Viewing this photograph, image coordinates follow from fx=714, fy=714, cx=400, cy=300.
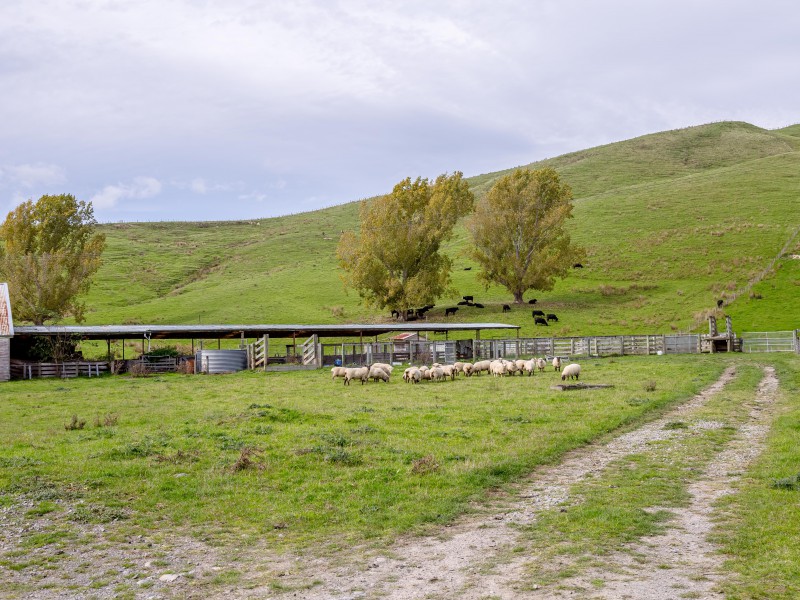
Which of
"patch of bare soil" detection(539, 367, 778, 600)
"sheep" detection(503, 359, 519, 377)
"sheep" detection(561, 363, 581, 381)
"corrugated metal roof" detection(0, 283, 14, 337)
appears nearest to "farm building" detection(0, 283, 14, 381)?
"corrugated metal roof" detection(0, 283, 14, 337)

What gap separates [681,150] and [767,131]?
3545 centimetres

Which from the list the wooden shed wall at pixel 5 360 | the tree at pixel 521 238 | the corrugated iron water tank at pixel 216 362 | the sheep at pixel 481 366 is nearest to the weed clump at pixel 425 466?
the sheep at pixel 481 366

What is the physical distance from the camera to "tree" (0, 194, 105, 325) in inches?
2429

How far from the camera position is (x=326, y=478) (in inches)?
512

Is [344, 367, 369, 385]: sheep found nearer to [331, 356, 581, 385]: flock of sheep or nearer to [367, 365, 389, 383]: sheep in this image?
[331, 356, 581, 385]: flock of sheep

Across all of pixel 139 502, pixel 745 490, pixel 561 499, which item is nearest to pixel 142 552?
pixel 139 502

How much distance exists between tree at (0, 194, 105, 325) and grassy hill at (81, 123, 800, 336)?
18.0 ft

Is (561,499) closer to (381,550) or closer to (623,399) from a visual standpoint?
(381,550)

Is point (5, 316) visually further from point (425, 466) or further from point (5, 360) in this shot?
point (425, 466)

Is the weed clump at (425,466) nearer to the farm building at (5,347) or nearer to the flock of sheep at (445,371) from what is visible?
the flock of sheep at (445,371)

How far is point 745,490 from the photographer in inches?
460

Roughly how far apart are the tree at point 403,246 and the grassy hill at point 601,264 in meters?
3.60

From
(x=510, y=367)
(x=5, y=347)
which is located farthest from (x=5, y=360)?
(x=510, y=367)

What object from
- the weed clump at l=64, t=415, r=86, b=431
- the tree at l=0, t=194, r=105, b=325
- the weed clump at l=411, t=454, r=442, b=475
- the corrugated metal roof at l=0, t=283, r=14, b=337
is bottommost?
the weed clump at l=411, t=454, r=442, b=475
